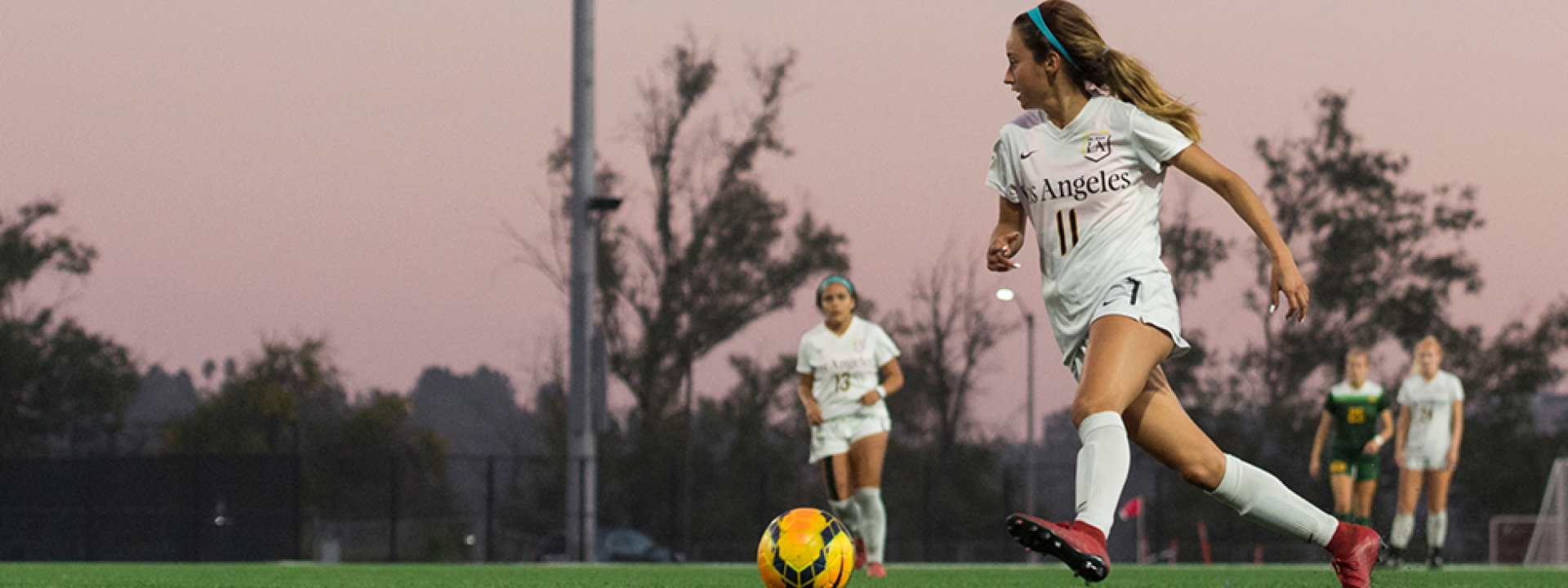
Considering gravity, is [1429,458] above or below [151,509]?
below

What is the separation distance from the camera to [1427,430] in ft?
47.2

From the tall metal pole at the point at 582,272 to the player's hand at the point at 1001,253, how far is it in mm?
14877

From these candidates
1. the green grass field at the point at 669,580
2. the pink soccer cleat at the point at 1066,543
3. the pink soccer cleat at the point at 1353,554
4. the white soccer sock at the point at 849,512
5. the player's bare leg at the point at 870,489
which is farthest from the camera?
the white soccer sock at the point at 849,512

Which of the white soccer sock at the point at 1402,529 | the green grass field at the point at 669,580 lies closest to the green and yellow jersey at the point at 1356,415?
the white soccer sock at the point at 1402,529

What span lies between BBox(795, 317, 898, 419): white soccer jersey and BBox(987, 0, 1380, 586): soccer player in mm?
5800

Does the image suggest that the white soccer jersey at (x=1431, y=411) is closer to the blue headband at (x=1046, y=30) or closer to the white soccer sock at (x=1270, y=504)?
the white soccer sock at (x=1270, y=504)

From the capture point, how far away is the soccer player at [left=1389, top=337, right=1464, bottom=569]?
47.0 feet

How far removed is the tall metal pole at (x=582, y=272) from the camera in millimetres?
20312

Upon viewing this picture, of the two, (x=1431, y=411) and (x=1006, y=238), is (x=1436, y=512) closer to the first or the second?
(x=1431, y=411)

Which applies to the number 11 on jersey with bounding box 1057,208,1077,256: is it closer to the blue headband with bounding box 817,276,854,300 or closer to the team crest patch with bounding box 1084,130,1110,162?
the team crest patch with bounding box 1084,130,1110,162

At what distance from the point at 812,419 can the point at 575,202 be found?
9.78 m

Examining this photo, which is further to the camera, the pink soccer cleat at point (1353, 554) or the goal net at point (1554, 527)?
the goal net at point (1554, 527)

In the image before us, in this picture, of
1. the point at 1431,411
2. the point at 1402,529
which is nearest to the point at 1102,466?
the point at 1431,411

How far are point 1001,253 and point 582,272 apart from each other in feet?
50.1
